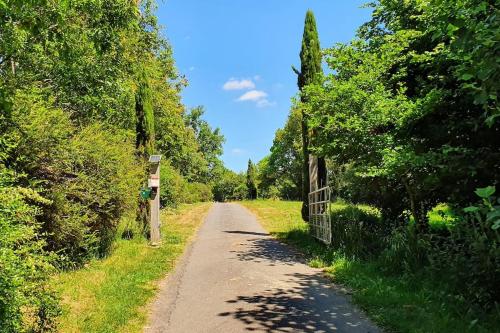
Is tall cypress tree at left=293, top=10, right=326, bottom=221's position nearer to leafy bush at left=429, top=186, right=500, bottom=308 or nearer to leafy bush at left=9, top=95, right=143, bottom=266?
leafy bush at left=9, top=95, right=143, bottom=266

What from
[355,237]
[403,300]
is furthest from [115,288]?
[355,237]

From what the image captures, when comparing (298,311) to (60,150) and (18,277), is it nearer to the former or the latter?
(18,277)

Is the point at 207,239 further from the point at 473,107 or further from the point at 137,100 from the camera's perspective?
the point at 473,107

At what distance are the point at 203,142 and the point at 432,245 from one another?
223 ft

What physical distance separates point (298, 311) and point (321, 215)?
5980 mm

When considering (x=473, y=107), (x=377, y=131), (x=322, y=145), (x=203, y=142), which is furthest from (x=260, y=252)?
(x=203, y=142)

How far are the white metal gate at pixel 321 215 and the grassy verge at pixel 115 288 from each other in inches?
164

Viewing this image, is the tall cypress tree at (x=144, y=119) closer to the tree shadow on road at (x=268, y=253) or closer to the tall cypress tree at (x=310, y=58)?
the tree shadow on road at (x=268, y=253)

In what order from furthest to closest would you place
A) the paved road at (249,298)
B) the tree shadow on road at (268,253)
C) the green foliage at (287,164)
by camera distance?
the green foliage at (287,164), the tree shadow on road at (268,253), the paved road at (249,298)

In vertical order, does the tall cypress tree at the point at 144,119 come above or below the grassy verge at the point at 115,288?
above

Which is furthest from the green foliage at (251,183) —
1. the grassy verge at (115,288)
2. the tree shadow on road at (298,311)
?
the tree shadow on road at (298,311)

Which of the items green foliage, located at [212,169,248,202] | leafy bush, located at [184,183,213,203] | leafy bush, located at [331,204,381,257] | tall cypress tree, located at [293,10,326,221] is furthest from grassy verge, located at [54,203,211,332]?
green foliage, located at [212,169,248,202]

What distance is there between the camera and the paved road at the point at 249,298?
19.9 ft

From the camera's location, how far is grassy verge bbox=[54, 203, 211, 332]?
20.2ft
